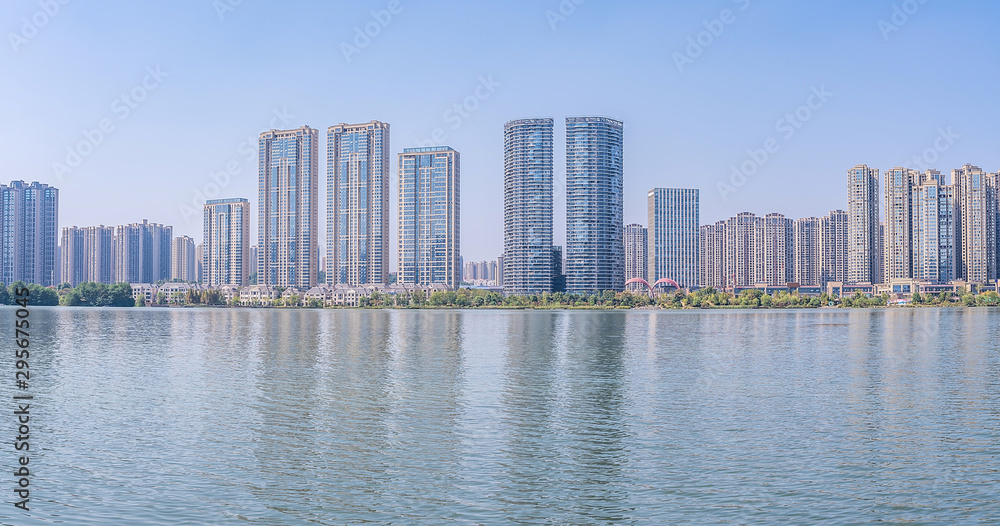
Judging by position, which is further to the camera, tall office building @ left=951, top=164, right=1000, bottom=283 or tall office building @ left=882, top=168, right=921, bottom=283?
tall office building @ left=882, top=168, right=921, bottom=283

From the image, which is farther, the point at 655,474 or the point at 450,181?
the point at 450,181

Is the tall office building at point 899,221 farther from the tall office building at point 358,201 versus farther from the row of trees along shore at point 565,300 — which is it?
the tall office building at point 358,201

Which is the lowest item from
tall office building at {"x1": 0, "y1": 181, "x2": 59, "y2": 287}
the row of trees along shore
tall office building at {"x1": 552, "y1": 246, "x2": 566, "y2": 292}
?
the row of trees along shore

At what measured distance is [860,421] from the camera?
24.3 metres

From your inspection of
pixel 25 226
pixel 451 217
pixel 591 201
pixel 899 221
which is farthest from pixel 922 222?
pixel 25 226

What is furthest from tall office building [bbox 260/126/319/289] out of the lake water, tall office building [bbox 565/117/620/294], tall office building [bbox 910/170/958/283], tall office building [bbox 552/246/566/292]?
the lake water

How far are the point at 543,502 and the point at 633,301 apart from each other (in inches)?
6423

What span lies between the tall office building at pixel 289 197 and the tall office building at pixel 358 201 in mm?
4398

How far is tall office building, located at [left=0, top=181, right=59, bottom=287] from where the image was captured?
180500mm

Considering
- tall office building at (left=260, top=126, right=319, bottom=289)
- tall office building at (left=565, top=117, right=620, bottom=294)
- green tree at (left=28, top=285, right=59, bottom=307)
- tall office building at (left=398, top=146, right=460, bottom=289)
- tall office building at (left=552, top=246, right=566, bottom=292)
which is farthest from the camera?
tall office building at (left=552, top=246, right=566, bottom=292)

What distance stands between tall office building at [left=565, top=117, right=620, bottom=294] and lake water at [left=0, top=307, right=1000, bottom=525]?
15038 cm

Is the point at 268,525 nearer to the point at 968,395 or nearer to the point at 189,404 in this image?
the point at 189,404

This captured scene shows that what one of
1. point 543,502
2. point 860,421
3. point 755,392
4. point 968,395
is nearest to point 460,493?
point 543,502

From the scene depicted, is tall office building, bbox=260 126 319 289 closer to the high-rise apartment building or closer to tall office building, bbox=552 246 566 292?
tall office building, bbox=552 246 566 292
